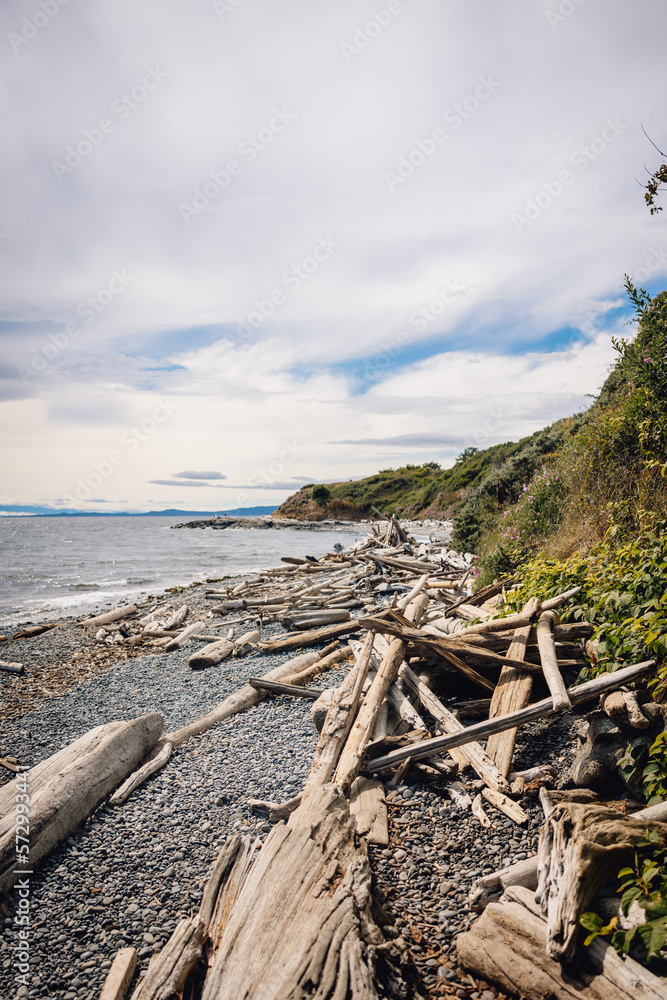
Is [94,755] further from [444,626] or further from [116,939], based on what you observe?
[444,626]

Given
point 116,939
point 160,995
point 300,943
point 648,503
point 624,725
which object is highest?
point 648,503

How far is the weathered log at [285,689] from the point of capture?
23.9 ft

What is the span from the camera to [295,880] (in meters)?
3.11

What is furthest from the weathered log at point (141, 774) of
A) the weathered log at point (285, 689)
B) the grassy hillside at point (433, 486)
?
the grassy hillside at point (433, 486)

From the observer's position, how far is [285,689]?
752 cm

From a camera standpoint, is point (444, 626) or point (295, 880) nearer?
point (295, 880)

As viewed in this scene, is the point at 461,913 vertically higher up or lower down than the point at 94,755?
lower down

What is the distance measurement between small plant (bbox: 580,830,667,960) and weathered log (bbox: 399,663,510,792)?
1606 millimetres

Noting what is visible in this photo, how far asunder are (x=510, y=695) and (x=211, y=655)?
6.75 metres

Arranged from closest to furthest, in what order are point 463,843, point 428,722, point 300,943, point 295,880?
1. point 300,943
2. point 295,880
3. point 463,843
4. point 428,722

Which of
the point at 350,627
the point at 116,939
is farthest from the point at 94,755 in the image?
the point at 350,627

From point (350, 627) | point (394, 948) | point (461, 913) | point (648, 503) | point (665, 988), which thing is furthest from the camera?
point (350, 627)

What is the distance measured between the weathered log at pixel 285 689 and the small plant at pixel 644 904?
482cm

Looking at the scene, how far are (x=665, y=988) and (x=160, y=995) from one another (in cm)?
269
